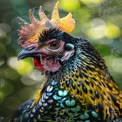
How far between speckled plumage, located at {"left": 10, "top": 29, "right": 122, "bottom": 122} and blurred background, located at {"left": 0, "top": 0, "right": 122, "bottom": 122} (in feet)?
0.22

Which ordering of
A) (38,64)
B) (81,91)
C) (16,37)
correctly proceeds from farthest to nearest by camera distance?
(16,37) < (38,64) < (81,91)

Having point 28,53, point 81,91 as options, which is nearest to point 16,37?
point 28,53

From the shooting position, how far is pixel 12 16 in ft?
9.05

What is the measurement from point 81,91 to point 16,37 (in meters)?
0.53

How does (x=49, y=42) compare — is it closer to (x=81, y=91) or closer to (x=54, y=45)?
(x=54, y=45)

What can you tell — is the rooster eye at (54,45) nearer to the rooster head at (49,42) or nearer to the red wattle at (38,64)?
the rooster head at (49,42)

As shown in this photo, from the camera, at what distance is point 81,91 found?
2.48 metres

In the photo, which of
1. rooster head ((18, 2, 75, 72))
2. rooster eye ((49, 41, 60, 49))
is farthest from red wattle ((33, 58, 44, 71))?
rooster eye ((49, 41, 60, 49))

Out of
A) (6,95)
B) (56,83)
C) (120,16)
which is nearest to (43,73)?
(56,83)

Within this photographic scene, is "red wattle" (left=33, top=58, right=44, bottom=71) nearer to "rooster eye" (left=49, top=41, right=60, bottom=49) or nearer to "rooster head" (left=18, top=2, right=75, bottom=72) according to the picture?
"rooster head" (left=18, top=2, right=75, bottom=72)

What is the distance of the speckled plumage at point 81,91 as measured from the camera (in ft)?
8.11

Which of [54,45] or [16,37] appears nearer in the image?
[54,45]

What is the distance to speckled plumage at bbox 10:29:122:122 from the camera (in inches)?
97.3

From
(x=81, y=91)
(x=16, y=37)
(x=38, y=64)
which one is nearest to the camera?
(x=81, y=91)
